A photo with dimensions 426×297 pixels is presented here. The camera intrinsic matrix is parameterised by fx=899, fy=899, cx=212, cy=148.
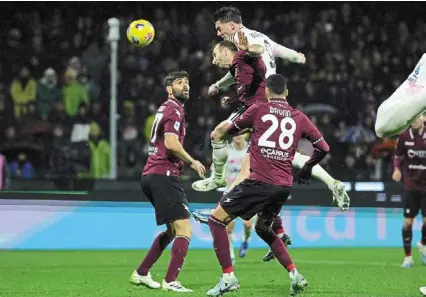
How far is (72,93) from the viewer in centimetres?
1739

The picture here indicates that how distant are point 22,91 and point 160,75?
9.84 ft

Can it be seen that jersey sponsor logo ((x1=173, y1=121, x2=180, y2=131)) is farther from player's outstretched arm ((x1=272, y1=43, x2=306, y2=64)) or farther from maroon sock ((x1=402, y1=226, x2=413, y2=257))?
maroon sock ((x1=402, y1=226, x2=413, y2=257))

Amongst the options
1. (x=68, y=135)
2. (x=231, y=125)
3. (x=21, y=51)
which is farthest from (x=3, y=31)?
(x=231, y=125)

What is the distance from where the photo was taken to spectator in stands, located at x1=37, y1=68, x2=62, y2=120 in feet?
55.8

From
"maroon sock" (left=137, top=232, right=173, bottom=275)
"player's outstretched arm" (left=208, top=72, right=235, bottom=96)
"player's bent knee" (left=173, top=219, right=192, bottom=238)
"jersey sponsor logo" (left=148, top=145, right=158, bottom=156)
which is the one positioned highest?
"player's outstretched arm" (left=208, top=72, right=235, bottom=96)

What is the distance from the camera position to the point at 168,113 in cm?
922

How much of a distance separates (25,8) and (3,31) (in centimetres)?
83

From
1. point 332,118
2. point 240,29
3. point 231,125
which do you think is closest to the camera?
point 231,125

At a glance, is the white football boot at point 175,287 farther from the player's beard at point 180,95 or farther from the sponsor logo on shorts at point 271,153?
the player's beard at point 180,95

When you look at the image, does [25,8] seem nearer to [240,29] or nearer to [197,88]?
[197,88]

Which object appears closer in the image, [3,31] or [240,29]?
[240,29]

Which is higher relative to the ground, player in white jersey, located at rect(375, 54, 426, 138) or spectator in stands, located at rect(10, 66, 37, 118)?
player in white jersey, located at rect(375, 54, 426, 138)

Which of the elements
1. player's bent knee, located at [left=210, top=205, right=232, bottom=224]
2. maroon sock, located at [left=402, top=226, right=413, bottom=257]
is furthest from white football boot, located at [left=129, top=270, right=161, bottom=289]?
maroon sock, located at [left=402, top=226, right=413, bottom=257]

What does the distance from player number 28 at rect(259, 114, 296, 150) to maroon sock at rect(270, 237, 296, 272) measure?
0.91m
